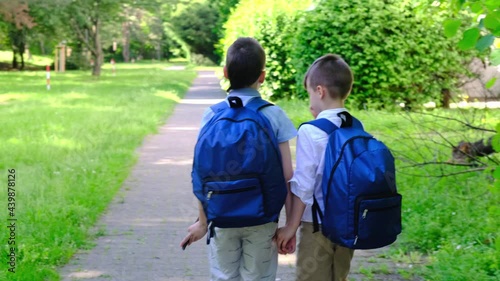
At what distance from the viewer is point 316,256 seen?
3.68 m

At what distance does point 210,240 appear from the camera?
3.71 m

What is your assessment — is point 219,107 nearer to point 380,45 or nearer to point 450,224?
point 450,224

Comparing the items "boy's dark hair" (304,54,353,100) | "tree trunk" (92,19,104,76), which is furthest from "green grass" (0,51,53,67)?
"boy's dark hair" (304,54,353,100)

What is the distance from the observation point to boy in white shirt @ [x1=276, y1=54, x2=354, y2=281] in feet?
11.7

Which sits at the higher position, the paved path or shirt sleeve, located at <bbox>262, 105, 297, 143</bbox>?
shirt sleeve, located at <bbox>262, 105, 297, 143</bbox>

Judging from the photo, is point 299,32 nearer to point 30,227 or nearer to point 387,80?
point 387,80

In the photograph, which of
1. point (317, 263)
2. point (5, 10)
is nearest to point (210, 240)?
point (317, 263)

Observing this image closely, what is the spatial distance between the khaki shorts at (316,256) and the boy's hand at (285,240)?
2.5 inches

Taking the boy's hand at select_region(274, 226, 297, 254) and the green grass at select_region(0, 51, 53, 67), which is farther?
the green grass at select_region(0, 51, 53, 67)

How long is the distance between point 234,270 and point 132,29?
8635cm

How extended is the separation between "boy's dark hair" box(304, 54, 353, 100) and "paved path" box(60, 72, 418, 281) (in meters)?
2.35

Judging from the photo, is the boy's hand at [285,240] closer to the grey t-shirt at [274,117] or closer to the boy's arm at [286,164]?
the boy's arm at [286,164]

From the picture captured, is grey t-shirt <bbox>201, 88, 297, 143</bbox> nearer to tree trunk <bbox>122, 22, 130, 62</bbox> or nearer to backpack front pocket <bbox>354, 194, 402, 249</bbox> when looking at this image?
backpack front pocket <bbox>354, 194, 402, 249</bbox>

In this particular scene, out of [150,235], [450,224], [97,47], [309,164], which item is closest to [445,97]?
[450,224]
